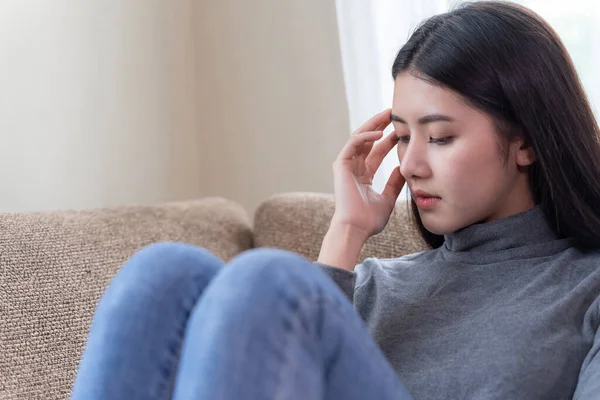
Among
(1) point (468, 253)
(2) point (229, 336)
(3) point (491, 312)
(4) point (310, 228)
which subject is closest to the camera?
(2) point (229, 336)

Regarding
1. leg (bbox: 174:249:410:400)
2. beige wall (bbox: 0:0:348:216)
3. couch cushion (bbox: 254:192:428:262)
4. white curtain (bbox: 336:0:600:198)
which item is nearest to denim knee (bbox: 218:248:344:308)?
leg (bbox: 174:249:410:400)

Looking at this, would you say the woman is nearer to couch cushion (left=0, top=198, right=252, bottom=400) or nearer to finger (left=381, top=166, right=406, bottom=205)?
finger (left=381, top=166, right=406, bottom=205)

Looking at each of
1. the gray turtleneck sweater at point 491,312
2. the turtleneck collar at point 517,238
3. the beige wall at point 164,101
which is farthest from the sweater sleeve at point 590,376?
the beige wall at point 164,101

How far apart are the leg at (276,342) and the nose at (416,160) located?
414mm

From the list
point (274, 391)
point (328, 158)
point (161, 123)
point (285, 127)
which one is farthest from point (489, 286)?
point (161, 123)

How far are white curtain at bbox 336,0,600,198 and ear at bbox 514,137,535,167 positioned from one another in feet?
1.93

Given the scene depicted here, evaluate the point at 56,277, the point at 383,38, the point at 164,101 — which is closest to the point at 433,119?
the point at 56,277

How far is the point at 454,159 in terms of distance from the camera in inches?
43.8

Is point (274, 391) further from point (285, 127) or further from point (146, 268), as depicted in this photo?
point (285, 127)

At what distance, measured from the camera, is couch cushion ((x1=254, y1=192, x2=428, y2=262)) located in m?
1.55

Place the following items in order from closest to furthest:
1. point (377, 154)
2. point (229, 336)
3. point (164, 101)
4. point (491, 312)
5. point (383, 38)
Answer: point (229, 336) → point (491, 312) → point (377, 154) → point (383, 38) → point (164, 101)

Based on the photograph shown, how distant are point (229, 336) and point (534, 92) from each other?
0.63m

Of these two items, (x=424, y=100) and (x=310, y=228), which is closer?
(x=424, y=100)

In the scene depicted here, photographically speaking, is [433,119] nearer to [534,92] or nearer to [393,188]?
[534,92]
